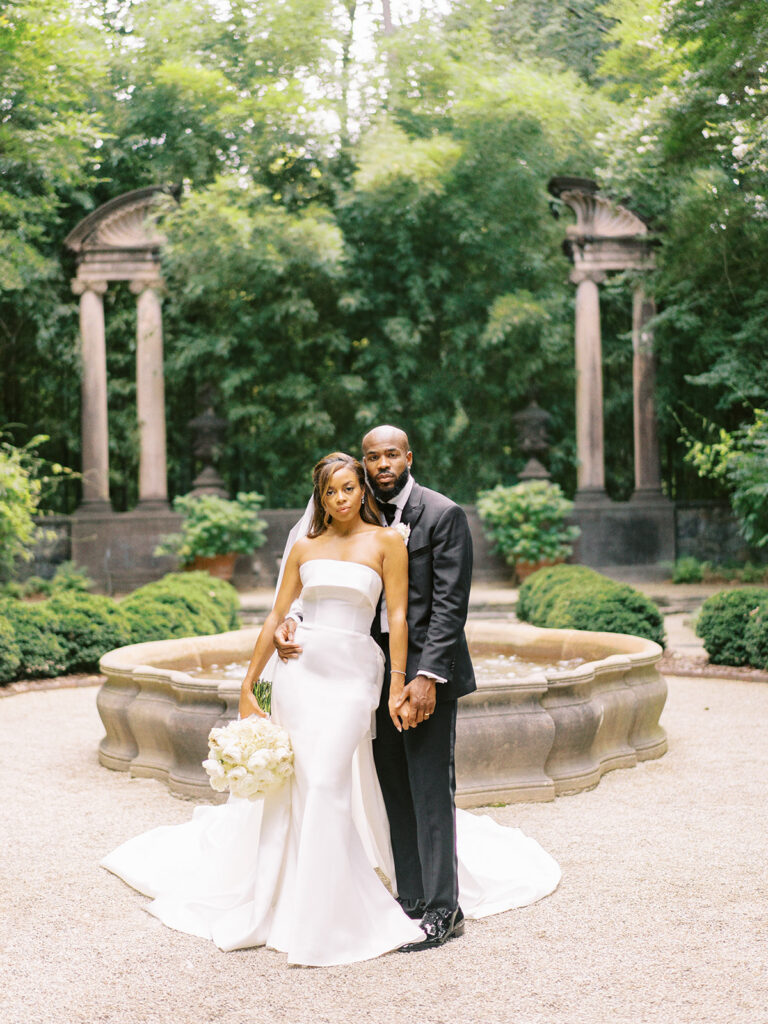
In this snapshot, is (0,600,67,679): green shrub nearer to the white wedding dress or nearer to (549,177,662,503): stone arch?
the white wedding dress

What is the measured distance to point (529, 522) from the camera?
17.1 meters

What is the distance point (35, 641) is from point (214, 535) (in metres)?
7.08

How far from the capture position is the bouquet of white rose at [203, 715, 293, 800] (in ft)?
11.9

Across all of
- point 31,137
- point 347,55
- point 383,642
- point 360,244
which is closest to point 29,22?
point 31,137

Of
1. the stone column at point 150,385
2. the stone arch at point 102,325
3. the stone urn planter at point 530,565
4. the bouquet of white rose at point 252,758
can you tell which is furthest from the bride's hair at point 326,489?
the stone column at point 150,385

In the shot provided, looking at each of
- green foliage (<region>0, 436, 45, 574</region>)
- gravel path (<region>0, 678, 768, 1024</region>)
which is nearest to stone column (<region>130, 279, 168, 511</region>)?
green foliage (<region>0, 436, 45, 574</region>)

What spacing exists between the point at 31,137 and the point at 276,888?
13.9 meters

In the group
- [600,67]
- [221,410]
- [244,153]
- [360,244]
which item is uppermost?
[600,67]

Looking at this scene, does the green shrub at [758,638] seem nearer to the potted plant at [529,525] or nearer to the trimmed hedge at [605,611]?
the trimmed hedge at [605,611]

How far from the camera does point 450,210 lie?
18.6m

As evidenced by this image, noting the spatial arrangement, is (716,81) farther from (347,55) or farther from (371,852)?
(371,852)

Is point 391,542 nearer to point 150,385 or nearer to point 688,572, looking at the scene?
point 688,572

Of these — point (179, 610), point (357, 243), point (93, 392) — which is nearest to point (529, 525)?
point (357, 243)

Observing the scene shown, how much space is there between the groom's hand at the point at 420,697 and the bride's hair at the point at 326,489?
0.60 m
